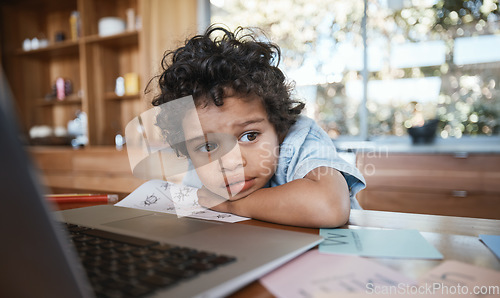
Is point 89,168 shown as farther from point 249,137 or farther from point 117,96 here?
point 249,137

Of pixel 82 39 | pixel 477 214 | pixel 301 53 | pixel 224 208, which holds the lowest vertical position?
pixel 477 214

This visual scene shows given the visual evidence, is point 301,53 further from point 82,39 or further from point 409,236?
point 409,236

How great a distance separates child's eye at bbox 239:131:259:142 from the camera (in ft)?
2.46

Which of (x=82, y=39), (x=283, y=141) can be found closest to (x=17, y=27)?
(x=82, y=39)

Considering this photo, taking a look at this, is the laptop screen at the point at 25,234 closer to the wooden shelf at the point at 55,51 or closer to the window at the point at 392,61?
the window at the point at 392,61

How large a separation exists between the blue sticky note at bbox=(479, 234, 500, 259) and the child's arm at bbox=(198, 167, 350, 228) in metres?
0.19

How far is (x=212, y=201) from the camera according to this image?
2.32ft

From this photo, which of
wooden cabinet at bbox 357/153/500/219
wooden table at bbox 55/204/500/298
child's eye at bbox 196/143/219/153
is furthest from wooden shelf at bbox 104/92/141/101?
wooden table at bbox 55/204/500/298

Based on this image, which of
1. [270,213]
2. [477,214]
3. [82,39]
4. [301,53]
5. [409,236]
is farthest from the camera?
[82,39]

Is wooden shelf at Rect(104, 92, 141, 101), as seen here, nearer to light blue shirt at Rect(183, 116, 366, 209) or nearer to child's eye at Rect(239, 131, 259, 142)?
light blue shirt at Rect(183, 116, 366, 209)

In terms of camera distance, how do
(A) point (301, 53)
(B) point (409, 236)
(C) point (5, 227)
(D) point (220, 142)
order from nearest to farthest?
(C) point (5, 227) → (B) point (409, 236) → (D) point (220, 142) → (A) point (301, 53)

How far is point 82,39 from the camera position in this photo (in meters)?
2.73

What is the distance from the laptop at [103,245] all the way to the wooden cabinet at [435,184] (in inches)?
59.8

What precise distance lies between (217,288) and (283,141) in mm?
629
